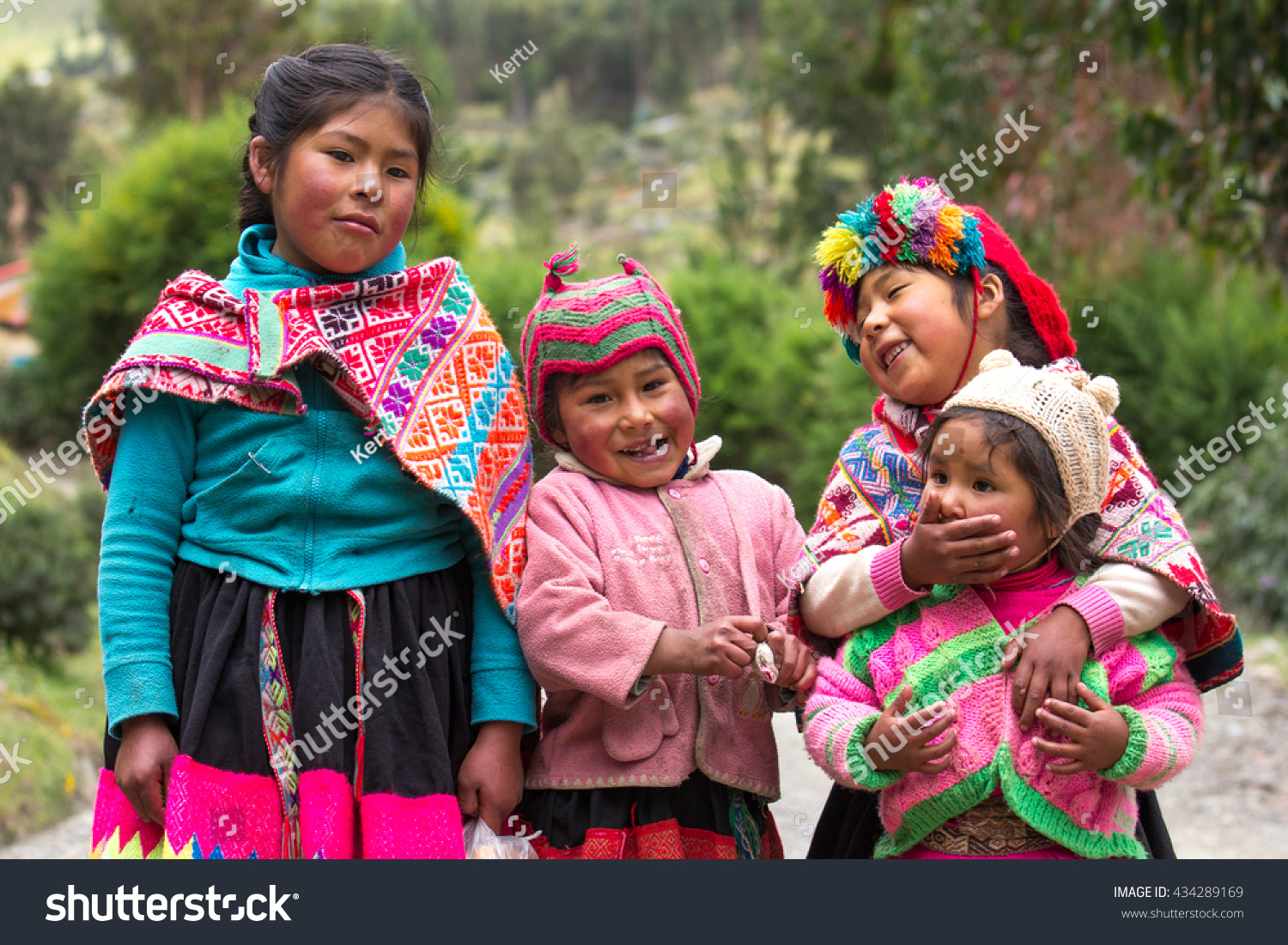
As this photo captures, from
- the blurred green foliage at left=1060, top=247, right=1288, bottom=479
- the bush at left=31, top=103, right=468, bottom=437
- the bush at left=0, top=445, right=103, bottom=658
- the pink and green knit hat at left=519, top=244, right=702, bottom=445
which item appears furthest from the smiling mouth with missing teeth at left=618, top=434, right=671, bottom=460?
the bush at left=31, top=103, right=468, bottom=437

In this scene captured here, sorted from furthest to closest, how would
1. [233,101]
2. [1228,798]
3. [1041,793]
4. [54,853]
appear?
[233,101] → [1228,798] → [54,853] → [1041,793]

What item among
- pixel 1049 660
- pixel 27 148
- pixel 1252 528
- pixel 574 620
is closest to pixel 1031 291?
pixel 1049 660

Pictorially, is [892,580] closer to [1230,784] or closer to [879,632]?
[879,632]

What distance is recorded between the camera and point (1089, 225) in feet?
30.7

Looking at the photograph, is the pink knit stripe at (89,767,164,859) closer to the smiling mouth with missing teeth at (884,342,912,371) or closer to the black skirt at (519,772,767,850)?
the black skirt at (519,772,767,850)

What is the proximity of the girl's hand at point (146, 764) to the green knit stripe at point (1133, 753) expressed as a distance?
5.44 ft

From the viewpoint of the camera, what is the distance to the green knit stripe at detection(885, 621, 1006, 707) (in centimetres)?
204

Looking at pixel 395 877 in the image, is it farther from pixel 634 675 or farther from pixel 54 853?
pixel 54 853

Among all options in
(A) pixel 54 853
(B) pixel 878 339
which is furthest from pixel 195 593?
(A) pixel 54 853

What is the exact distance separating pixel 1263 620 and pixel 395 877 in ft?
20.1

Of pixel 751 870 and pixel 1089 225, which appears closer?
pixel 751 870

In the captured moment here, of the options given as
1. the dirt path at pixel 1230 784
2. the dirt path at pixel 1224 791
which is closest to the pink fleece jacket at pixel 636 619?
the dirt path at pixel 1224 791

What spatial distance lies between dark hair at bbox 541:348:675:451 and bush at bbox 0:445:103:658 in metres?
4.80

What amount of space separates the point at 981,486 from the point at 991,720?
417 mm
